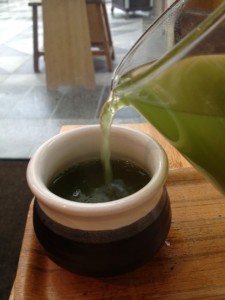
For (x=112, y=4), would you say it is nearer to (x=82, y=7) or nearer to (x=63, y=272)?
(x=82, y=7)

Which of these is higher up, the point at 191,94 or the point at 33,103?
the point at 191,94

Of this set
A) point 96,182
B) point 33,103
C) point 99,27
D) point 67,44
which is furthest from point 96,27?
point 96,182

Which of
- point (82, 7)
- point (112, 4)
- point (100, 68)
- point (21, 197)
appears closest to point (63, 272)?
point (21, 197)

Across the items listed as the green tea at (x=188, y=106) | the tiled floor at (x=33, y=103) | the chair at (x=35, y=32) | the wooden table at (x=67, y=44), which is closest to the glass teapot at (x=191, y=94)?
the green tea at (x=188, y=106)

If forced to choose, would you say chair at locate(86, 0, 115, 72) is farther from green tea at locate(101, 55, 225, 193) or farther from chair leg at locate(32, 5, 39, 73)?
green tea at locate(101, 55, 225, 193)

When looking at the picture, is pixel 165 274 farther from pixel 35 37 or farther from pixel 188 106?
pixel 35 37

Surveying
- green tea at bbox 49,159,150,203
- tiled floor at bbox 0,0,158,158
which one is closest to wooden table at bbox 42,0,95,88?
tiled floor at bbox 0,0,158,158
